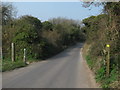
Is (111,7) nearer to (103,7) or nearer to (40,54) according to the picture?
(103,7)

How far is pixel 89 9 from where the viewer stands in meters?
13.2

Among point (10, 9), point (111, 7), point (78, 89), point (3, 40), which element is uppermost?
point (10, 9)

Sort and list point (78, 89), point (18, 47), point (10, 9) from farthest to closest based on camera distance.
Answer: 1. point (10, 9)
2. point (18, 47)
3. point (78, 89)

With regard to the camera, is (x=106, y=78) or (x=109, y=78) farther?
(x=106, y=78)

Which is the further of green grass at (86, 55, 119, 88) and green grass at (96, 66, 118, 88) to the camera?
green grass at (96, 66, 118, 88)

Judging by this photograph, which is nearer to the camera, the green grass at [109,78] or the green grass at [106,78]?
the green grass at [109,78]

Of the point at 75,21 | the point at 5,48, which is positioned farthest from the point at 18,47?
the point at 75,21

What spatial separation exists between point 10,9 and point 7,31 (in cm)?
1240

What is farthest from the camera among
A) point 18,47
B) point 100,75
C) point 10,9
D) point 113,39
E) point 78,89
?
point 10,9

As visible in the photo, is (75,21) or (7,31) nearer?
(7,31)

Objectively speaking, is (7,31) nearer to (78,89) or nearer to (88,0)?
(88,0)

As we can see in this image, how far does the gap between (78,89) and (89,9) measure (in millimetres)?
5453

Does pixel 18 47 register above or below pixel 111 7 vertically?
below

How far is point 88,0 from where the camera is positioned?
12.5m
